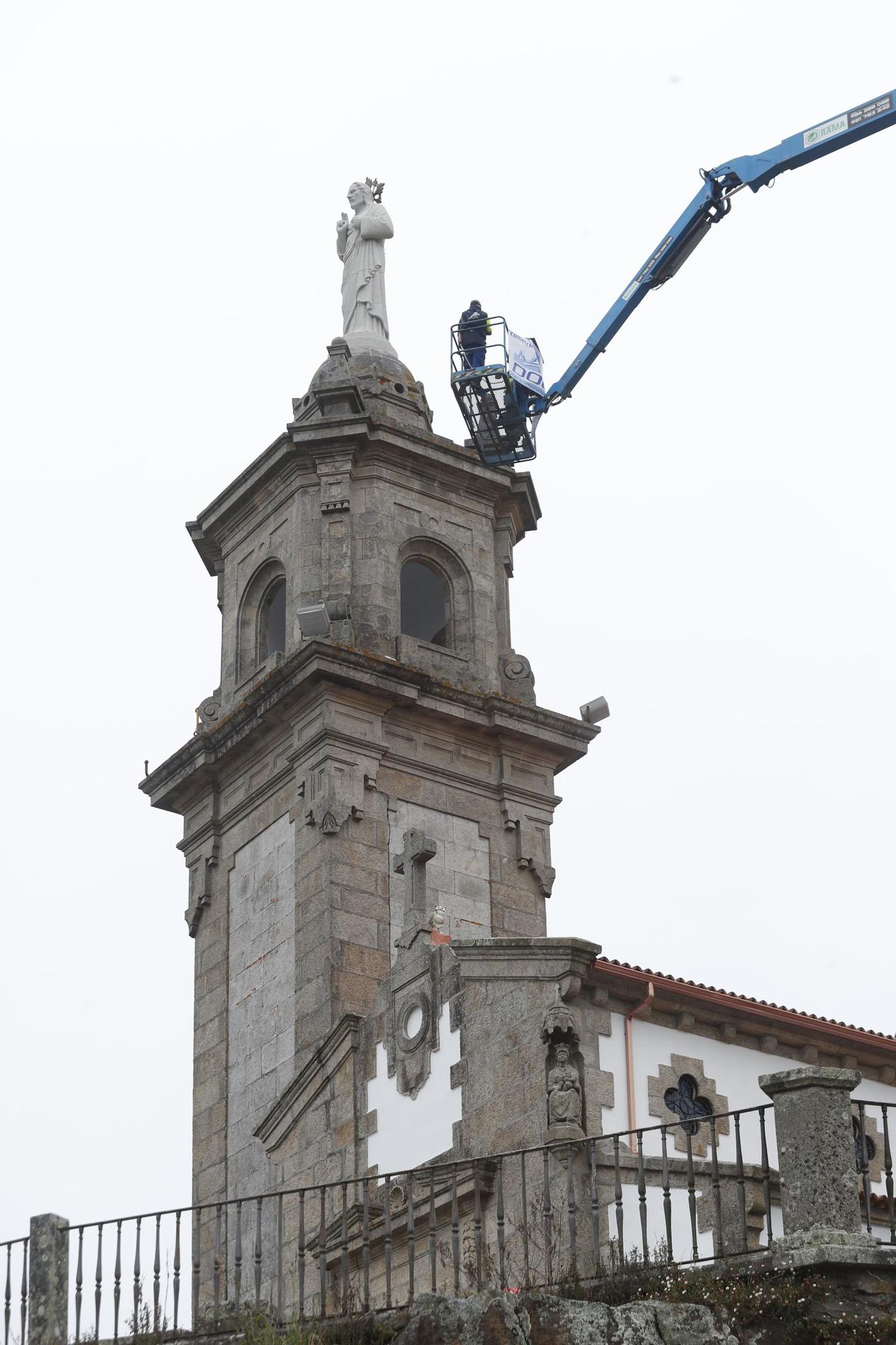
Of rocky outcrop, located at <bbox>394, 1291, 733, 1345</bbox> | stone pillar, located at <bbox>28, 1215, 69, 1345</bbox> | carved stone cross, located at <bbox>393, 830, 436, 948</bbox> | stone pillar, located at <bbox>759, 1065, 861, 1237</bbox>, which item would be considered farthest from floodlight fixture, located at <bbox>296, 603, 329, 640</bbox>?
rocky outcrop, located at <bbox>394, 1291, 733, 1345</bbox>

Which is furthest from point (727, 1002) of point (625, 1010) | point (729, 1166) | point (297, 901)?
point (297, 901)

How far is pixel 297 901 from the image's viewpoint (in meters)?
29.4

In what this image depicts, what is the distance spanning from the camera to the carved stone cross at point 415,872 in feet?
79.9

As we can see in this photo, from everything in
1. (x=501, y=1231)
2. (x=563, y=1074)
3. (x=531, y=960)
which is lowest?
(x=501, y=1231)

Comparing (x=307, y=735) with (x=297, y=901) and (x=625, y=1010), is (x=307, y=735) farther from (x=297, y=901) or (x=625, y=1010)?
(x=625, y=1010)

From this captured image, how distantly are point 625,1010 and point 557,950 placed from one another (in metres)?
0.97

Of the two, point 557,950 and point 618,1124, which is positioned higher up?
point 557,950

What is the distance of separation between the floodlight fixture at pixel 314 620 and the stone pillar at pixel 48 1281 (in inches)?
510

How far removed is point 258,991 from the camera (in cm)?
2969

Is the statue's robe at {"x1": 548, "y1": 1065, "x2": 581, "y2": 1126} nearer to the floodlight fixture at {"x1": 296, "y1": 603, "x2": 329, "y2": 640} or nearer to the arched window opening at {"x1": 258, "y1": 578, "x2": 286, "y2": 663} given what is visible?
the floodlight fixture at {"x1": 296, "y1": 603, "x2": 329, "y2": 640}

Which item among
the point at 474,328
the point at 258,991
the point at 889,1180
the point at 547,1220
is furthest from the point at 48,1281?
the point at 474,328

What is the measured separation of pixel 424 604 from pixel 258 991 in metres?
6.93

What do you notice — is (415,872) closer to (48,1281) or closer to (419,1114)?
(419,1114)

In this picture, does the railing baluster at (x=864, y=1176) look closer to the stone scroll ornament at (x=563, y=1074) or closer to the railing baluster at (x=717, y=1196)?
the railing baluster at (x=717, y=1196)
